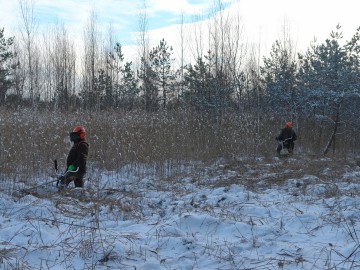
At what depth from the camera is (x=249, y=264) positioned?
352 cm

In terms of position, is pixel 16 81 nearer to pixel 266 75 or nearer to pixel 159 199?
Result: pixel 266 75

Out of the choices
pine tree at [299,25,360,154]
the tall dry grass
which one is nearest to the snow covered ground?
the tall dry grass

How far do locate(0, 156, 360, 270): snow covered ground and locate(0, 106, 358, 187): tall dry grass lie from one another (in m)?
2.56

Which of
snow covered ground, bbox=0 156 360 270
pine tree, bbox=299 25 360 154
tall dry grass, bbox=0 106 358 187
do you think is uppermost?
pine tree, bbox=299 25 360 154

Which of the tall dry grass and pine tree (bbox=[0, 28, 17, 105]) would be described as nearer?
the tall dry grass

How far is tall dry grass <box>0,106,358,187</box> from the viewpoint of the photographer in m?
10.2

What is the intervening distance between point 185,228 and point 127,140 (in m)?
7.86

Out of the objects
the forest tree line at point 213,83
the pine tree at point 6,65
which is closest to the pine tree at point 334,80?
the forest tree line at point 213,83

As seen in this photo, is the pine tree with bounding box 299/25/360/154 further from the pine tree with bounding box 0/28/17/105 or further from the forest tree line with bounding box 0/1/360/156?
the pine tree with bounding box 0/28/17/105

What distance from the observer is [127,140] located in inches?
480

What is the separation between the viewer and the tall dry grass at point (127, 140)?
10.2 m

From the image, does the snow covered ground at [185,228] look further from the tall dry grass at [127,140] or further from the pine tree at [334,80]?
the pine tree at [334,80]

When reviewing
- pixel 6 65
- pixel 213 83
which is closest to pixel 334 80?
pixel 213 83

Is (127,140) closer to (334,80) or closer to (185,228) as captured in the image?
(185,228)
